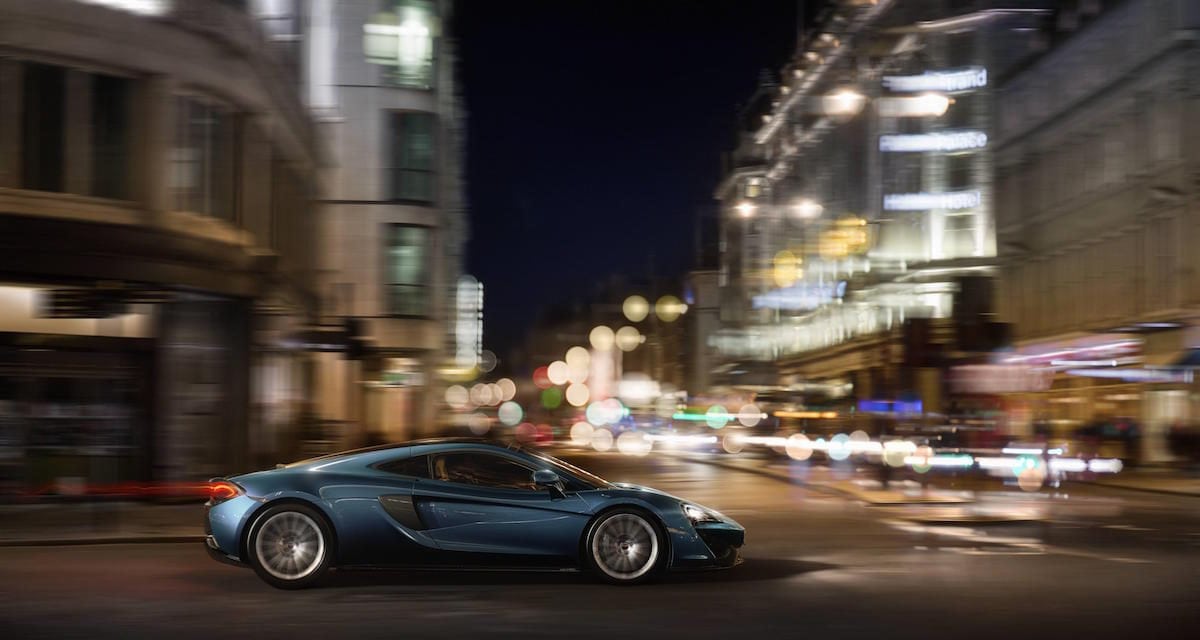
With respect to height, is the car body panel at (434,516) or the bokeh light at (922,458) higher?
the car body panel at (434,516)

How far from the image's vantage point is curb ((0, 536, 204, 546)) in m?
16.4

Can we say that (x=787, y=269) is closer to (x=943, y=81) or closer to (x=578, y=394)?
(x=943, y=81)

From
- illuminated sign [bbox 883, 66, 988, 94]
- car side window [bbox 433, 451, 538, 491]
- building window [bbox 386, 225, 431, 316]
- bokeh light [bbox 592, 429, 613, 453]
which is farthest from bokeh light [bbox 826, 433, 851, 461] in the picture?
car side window [bbox 433, 451, 538, 491]

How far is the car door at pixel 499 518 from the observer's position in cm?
1214

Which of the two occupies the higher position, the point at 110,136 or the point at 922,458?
the point at 110,136

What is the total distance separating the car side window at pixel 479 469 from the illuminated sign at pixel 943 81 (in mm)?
50615

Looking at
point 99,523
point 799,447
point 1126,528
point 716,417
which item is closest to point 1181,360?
point 799,447

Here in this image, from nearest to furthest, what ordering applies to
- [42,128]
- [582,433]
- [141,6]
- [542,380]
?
[42,128] < [141,6] < [582,433] < [542,380]

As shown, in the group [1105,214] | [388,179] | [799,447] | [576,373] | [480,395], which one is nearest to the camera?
[1105,214]

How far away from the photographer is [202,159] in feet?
80.9

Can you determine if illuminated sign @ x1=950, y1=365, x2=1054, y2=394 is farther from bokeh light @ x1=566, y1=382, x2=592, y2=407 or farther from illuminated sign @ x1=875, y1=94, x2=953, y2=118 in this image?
bokeh light @ x1=566, y1=382, x2=592, y2=407

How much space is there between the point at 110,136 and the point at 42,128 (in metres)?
1.13

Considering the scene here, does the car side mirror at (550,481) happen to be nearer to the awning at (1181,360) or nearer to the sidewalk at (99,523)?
the sidewalk at (99,523)

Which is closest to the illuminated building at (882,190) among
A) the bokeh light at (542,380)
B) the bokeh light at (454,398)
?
the bokeh light at (454,398)
